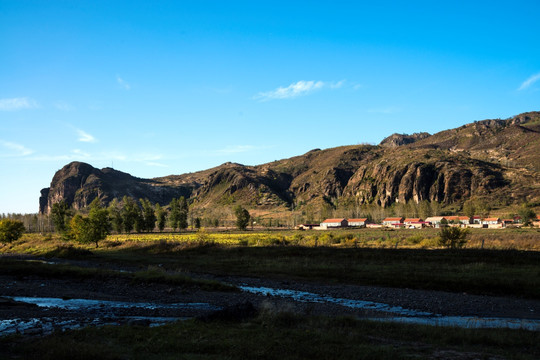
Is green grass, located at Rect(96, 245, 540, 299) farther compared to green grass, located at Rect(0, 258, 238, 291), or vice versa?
green grass, located at Rect(0, 258, 238, 291)

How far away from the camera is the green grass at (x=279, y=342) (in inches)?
499

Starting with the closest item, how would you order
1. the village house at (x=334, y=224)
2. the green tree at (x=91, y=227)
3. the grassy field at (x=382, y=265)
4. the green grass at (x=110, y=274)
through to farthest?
the grassy field at (x=382, y=265), the green grass at (x=110, y=274), the green tree at (x=91, y=227), the village house at (x=334, y=224)

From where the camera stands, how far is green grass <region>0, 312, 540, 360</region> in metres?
12.7

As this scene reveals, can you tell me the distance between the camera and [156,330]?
16047 millimetres

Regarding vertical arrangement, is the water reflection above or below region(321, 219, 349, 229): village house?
above

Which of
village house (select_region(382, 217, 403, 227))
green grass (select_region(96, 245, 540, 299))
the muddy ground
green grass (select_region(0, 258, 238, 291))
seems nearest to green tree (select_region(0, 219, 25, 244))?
green grass (select_region(96, 245, 540, 299))

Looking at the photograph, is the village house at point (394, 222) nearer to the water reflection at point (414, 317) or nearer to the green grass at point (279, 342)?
the water reflection at point (414, 317)

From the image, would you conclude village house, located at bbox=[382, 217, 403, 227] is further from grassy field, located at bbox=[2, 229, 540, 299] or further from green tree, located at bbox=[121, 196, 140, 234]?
grassy field, located at bbox=[2, 229, 540, 299]

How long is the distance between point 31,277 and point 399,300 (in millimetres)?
35477

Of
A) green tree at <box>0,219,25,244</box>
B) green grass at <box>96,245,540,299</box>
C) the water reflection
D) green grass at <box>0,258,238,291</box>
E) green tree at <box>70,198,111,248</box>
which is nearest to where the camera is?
the water reflection

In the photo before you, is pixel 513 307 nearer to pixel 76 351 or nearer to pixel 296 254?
pixel 76 351

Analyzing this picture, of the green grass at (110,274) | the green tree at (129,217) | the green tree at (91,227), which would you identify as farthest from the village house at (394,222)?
the green grass at (110,274)

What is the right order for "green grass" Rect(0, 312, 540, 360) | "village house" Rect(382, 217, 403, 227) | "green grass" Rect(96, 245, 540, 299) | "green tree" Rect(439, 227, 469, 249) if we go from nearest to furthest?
"green grass" Rect(0, 312, 540, 360) < "green grass" Rect(96, 245, 540, 299) < "green tree" Rect(439, 227, 469, 249) < "village house" Rect(382, 217, 403, 227)

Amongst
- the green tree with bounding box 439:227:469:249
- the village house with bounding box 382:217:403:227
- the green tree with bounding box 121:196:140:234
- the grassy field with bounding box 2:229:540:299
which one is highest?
the green tree with bounding box 121:196:140:234
